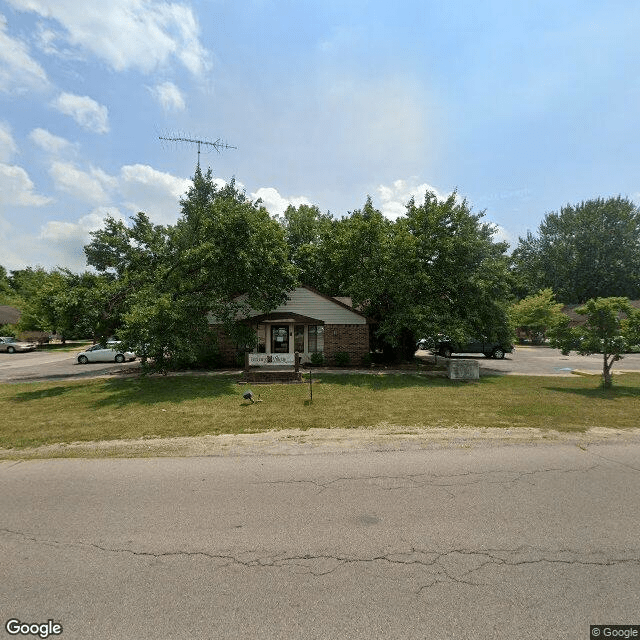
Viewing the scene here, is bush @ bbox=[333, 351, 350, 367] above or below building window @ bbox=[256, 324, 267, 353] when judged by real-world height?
below

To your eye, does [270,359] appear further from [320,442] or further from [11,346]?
[11,346]

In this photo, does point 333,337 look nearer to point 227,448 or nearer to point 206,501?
point 227,448

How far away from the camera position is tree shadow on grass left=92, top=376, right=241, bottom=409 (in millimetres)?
12305

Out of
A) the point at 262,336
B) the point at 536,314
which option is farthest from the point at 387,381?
the point at 536,314

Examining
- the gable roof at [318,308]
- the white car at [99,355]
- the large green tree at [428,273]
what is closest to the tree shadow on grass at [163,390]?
the gable roof at [318,308]

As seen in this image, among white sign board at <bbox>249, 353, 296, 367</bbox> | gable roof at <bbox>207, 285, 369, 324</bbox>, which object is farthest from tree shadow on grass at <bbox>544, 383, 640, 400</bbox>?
white sign board at <bbox>249, 353, 296, 367</bbox>

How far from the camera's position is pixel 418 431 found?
8195mm

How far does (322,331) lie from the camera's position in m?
21.2

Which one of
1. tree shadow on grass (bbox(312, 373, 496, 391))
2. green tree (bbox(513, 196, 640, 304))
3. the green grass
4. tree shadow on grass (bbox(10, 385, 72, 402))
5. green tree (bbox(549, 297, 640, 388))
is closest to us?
the green grass

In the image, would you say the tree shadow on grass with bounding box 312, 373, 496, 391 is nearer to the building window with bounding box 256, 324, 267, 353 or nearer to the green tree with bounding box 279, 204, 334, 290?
the building window with bounding box 256, 324, 267, 353

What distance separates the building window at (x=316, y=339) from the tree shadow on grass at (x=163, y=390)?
19.5 ft

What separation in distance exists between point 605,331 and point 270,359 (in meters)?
13.8

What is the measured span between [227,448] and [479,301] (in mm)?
16754

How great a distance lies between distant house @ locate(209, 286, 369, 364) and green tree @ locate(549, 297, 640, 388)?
9.63 m
